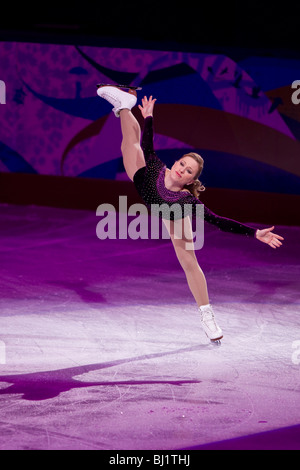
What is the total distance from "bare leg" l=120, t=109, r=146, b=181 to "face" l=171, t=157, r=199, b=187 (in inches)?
14.1

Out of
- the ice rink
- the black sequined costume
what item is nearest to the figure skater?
the black sequined costume

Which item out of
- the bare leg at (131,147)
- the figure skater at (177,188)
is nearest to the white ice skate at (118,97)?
the bare leg at (131,147)

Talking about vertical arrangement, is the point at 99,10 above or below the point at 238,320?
above

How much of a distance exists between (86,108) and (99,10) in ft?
6.94

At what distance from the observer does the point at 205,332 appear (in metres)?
5.38

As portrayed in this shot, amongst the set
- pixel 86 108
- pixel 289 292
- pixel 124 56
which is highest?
pixel 124 56

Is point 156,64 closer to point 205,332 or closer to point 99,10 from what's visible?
point 99,10

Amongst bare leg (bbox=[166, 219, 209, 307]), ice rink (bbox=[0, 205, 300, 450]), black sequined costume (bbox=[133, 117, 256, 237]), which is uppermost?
black sequined costume (bbox=[133, 117, 256, 237])

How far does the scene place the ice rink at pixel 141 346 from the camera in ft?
13.1

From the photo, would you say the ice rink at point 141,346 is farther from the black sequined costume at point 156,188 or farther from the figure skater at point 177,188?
the black sequined costume at point 156,188

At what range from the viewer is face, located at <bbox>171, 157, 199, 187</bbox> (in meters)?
5.23

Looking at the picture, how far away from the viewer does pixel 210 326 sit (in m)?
5.34

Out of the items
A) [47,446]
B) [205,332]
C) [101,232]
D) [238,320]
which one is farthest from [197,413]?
[101,232]

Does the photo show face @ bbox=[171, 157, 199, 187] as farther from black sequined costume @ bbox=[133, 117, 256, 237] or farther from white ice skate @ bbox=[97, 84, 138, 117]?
white ice skate @ bbox=[97, 84, 138, 117]
